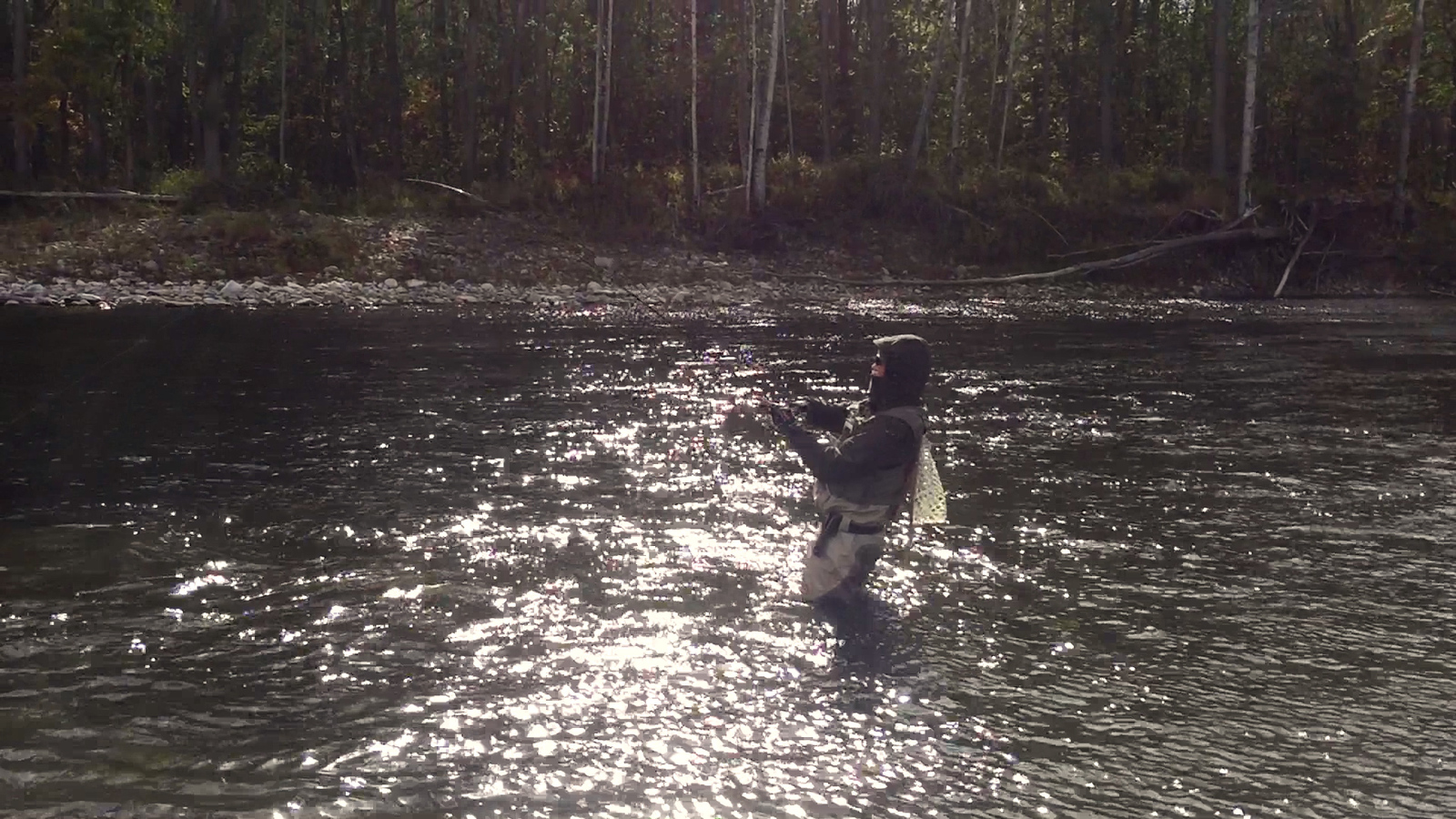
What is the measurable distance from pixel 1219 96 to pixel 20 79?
3807cm

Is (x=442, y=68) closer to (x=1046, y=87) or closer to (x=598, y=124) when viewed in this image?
(x=598, y=124)

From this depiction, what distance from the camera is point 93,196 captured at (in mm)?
36531

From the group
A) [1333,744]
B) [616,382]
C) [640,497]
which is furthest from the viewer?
[616,382]

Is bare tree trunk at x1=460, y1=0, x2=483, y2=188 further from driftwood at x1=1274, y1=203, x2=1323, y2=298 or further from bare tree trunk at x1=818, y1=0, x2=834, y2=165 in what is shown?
driftwood at x1=1274, y1=203, x2=1323, y2=298

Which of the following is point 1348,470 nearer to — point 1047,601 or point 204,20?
point 1047,601

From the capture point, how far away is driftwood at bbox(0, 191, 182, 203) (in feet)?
119

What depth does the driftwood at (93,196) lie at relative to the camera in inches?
1428

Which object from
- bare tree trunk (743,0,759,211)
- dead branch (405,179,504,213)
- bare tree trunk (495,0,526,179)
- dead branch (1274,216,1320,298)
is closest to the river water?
dead branch (1274,216,1320,298)

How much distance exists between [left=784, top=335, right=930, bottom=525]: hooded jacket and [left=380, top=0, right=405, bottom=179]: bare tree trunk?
38.4 metres

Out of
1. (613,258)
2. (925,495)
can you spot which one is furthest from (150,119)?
(925,495)

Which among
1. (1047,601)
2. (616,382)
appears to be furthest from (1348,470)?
(616,382)

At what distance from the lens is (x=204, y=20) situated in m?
41.3

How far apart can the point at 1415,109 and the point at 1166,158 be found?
336 inches

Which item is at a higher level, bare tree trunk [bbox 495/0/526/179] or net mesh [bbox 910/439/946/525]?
bare tree trunk [bbox 495/0/526/179]
